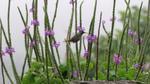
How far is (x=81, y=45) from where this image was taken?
3.22m

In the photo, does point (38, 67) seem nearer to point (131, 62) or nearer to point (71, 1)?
point (71, 1)

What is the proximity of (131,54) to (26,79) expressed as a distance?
124 centimetres

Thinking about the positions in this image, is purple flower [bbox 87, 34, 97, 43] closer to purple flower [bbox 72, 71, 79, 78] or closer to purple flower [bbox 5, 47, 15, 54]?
purple flower [bbox 72, 71, 79, 78]

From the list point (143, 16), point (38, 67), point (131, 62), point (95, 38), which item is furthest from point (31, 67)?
point (143, 16)

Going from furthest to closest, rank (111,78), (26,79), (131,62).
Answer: (131,62) < (111,78) < (26,79)

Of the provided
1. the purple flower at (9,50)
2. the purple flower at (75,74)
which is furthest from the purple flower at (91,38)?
the purple flower at (9,50)

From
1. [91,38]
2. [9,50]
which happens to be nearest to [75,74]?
[91,38]

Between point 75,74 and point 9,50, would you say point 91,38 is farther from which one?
point 9,50

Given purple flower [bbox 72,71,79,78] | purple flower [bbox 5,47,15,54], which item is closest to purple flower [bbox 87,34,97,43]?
purple flower [bbox 72,71,79,78]

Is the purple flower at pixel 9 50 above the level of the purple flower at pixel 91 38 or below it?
below

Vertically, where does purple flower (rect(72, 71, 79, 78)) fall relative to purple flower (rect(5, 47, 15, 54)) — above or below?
below

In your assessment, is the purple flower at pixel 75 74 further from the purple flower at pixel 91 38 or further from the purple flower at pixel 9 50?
the purple flower at pixel 9 50

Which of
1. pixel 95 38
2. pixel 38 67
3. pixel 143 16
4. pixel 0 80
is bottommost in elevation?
pixel 143 16

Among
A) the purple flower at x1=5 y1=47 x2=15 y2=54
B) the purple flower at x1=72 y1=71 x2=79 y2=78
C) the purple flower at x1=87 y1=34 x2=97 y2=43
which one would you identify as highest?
the purple flower at x1=87 y1=34 x2=97 y2=43
